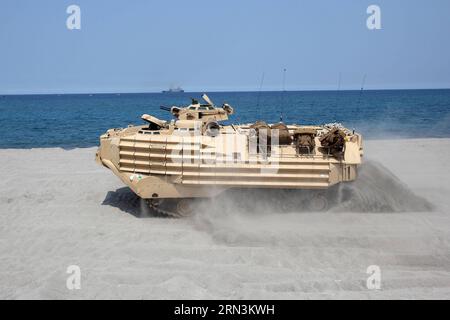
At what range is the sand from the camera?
28.9 ft

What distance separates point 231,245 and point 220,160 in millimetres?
2357

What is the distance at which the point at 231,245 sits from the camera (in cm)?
1089

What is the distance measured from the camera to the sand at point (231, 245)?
28.9 ft

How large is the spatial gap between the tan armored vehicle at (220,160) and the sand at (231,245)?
902 millimetres

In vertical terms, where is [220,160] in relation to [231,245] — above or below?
above

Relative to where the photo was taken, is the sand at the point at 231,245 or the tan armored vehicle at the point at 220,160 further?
the tan armored vehicle at the point at 220,160

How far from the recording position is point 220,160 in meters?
12.1

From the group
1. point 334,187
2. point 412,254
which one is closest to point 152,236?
point 334,187

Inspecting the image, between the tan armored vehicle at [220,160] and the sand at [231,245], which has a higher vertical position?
the tan armored vehicle at [220,160]

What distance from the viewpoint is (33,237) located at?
11578mm

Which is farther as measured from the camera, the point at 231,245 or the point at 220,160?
the point at 220,160

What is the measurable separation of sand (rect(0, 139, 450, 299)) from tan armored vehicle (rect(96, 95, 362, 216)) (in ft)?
2.96

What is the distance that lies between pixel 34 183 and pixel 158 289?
404 inches

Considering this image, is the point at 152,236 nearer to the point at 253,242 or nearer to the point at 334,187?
the point at 253,242
